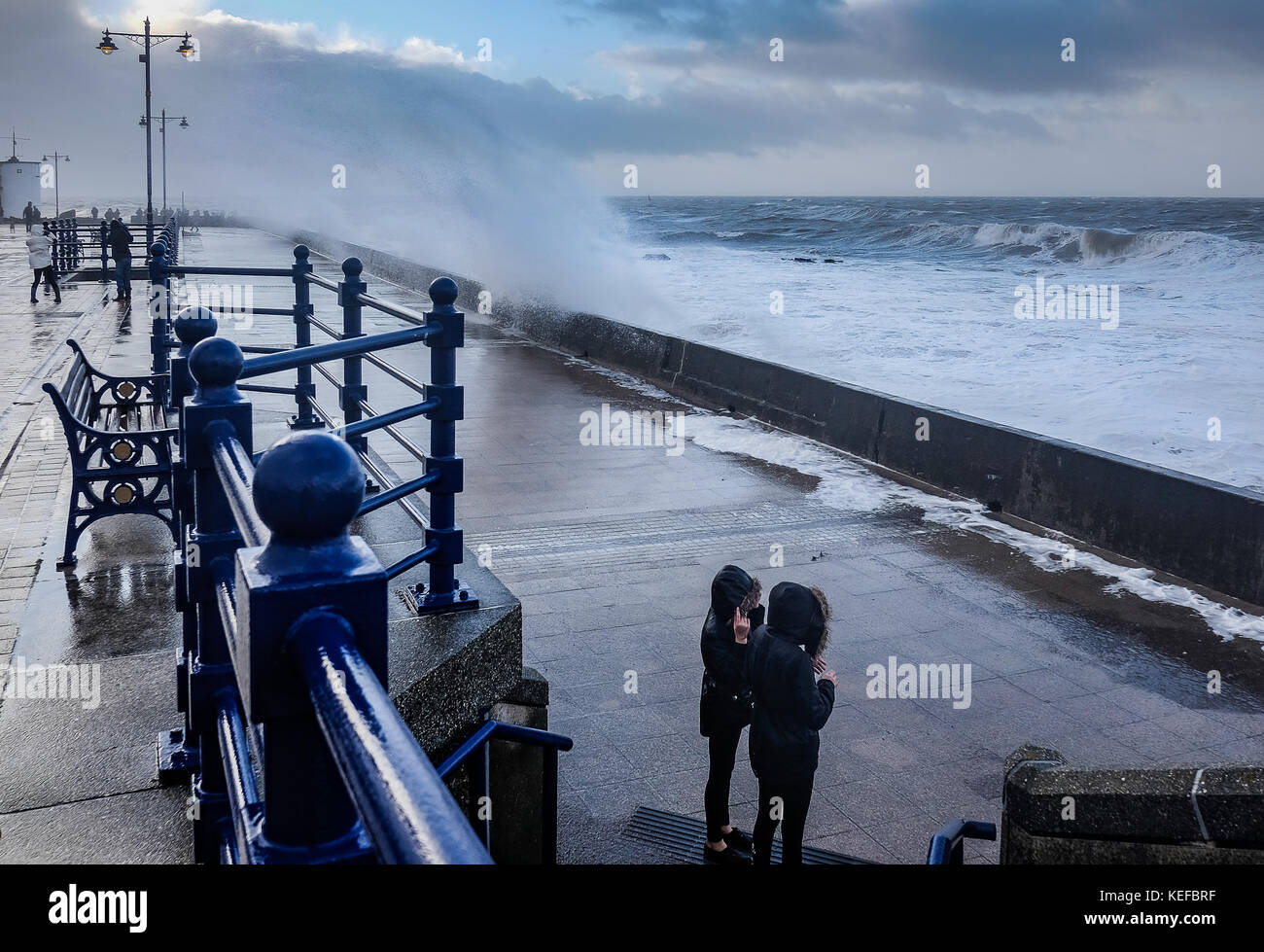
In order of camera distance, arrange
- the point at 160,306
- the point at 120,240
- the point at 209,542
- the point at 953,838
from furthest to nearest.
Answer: the point at 120,240 → the point at 160,306 → the point at 953,838 → the point at 209,542

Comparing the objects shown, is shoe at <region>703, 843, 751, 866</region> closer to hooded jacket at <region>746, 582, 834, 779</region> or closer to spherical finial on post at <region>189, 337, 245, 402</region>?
hooded jacket at <region>746, 582, 834, 779</region>

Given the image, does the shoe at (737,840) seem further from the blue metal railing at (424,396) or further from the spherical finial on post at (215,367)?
the spherical finial on post at (215,367)

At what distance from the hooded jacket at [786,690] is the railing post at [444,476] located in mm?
1097

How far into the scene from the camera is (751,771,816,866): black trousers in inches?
163

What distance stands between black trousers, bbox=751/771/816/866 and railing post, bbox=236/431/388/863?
3.09 m

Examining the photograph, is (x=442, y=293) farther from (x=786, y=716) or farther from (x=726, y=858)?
(x=726, y=858)

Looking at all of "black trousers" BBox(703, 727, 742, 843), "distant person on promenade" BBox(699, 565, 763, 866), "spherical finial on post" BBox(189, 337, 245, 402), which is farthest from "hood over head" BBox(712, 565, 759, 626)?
"spherical finial on post" BBox(189, 337, 245, 402)

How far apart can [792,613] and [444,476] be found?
4.51ft

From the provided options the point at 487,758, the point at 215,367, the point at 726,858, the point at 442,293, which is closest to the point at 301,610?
the point at 215,367

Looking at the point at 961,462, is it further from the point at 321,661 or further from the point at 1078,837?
the point at 321,661

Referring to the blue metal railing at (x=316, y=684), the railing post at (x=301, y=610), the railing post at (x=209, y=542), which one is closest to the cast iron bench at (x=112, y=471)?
the railing post at (x=209, y=542)

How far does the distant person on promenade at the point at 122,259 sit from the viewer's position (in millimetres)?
23062

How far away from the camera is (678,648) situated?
663cm

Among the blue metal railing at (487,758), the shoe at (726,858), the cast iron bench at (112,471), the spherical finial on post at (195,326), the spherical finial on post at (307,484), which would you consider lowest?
the shoe at (726,858)
